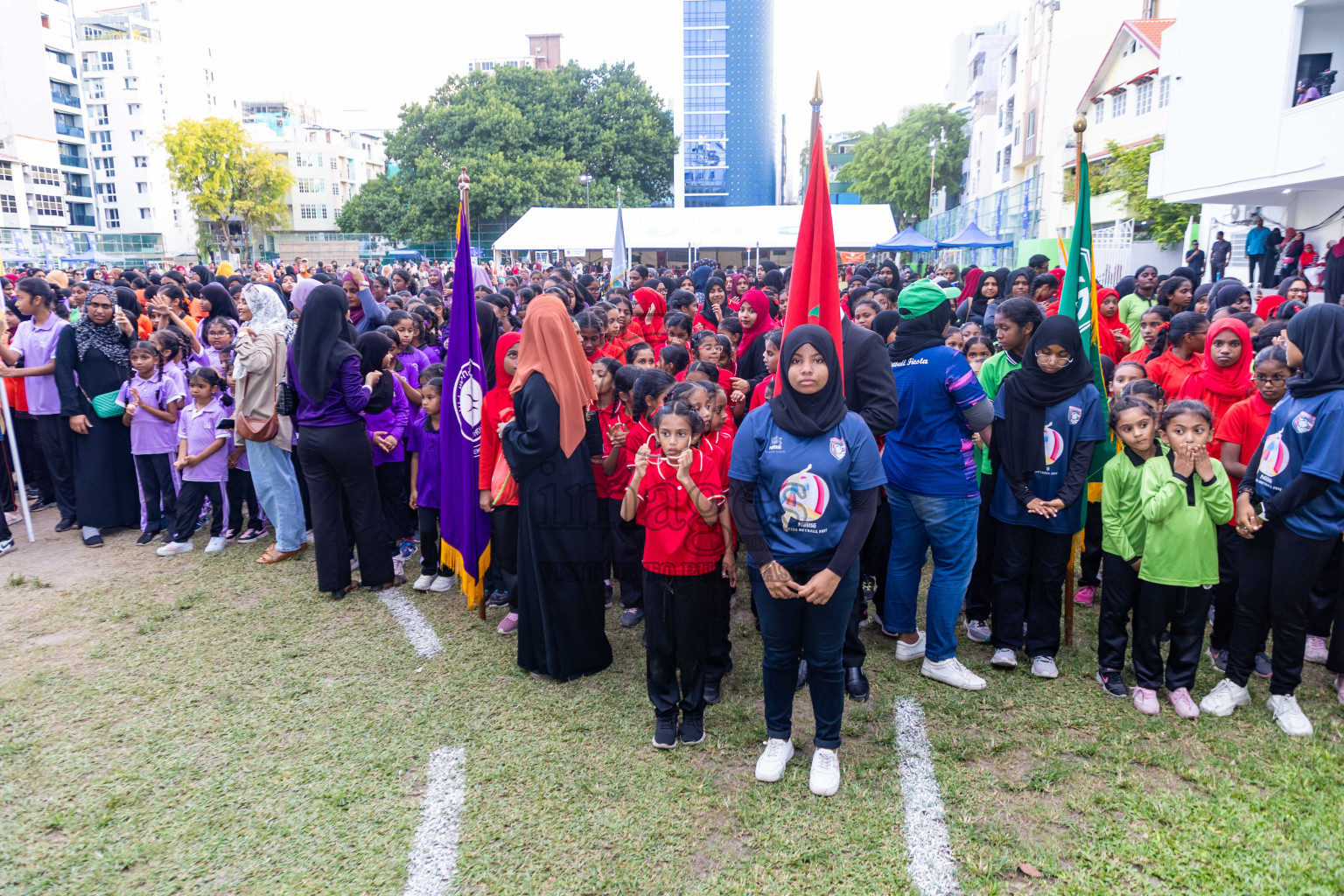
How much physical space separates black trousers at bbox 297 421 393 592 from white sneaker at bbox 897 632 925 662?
11.5 ft

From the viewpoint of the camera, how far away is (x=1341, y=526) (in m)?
3.66

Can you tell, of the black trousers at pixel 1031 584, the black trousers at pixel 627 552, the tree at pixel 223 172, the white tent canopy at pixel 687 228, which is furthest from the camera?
the tree at pixel 223 172

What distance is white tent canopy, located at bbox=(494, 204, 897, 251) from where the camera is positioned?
2538 centimetres

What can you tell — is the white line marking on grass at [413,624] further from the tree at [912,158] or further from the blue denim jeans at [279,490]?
the tree at [912,158]

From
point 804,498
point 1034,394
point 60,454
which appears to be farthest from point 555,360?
point 60,454

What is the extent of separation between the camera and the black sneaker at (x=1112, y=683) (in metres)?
4.04

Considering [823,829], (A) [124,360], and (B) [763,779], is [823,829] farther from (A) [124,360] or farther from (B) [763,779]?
(A) [124,360]

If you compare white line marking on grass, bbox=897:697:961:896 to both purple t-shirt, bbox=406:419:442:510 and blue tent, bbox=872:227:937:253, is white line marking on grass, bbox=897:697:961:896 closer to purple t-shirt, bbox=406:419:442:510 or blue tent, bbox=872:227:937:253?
purple t-shirt, bbox=406:419:442:510

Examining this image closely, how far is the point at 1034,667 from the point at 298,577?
4.90 metres

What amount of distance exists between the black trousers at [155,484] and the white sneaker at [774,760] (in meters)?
5.63

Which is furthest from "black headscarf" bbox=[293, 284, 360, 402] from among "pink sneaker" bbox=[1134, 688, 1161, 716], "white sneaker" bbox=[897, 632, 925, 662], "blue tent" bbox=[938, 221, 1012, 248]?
"blue tent" bbox=[938, 221, 1012, 248]

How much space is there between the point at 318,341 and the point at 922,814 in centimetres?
436

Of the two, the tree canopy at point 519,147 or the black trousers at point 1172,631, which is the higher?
the tree canopy at point 519,147

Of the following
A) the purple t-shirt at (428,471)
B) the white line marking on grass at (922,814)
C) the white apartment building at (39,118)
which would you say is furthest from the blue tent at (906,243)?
the white apartment building at (39,118)
